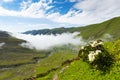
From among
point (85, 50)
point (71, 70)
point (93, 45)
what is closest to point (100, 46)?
point (93, 45)

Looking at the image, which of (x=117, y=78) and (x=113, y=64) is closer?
(x=117, y=78)

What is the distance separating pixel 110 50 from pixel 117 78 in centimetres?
816

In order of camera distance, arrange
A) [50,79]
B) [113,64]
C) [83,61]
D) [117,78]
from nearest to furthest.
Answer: [117,78], [113,64], [83,61], [50,79]

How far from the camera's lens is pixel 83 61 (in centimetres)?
4372

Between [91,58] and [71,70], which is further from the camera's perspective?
[71,70]

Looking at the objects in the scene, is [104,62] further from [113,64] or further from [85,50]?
[85,50]

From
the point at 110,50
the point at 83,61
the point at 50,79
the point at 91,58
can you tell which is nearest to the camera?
the point at 91,58

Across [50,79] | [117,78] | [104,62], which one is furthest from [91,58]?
[50,79]

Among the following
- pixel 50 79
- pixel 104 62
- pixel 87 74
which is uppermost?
pixel 104 62

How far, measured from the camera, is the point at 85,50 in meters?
43.8

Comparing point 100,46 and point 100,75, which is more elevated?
point 100,46

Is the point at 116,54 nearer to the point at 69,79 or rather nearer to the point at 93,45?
the point at 93,45

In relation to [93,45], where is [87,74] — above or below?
below

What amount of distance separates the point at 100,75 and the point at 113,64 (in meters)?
2.38
